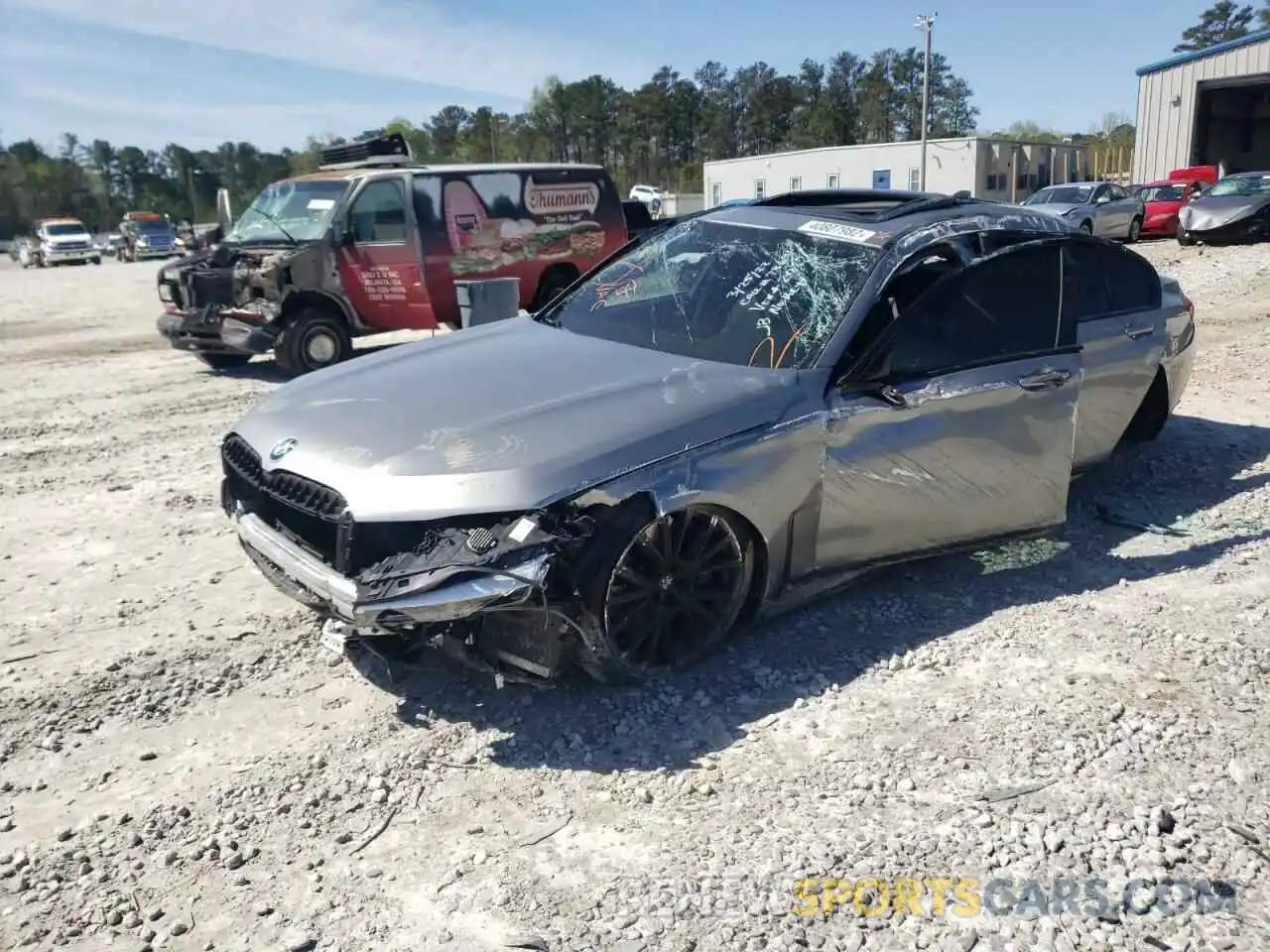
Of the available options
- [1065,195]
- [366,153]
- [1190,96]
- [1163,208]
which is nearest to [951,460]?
[366,153]

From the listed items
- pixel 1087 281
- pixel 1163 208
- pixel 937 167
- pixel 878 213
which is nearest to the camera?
pixel 878 213

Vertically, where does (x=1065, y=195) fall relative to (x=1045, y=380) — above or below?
above

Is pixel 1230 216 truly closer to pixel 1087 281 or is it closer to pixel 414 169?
pixel 414 169

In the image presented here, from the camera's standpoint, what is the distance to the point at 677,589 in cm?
352

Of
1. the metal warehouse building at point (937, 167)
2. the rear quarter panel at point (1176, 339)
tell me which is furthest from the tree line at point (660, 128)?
the rear quarter panel at point (1176, 339)

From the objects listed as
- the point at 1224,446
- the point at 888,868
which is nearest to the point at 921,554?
the point at 888,868

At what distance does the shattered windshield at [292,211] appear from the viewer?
10.1 meters

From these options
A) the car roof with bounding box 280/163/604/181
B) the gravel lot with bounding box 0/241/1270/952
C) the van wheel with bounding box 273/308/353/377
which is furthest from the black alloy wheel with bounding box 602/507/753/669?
the car roof with bounding box 280/163/604/181

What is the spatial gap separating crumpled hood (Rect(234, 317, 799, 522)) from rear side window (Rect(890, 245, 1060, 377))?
0.63 meters

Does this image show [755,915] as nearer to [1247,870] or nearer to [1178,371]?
[1247,870]

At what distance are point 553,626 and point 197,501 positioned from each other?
3.62 m

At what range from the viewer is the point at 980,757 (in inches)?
127

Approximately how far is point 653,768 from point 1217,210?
1964 centimetres

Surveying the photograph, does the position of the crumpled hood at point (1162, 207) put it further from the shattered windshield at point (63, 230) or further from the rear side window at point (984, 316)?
the shattered windshield at point (63, 230)
